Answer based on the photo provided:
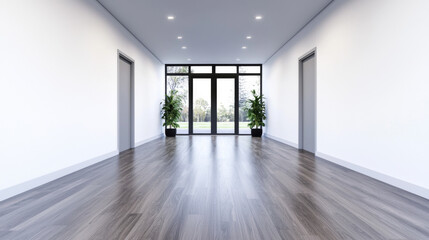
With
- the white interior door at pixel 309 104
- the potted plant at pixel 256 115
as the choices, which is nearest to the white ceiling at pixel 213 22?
the white interior door at pixel 309 104

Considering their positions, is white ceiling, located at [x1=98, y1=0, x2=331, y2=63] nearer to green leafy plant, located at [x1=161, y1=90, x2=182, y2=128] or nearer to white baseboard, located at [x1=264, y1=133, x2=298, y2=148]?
green leafy plant, located at [x1=161, y1=90, x2=182, y2=128]

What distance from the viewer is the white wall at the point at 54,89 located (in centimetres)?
227

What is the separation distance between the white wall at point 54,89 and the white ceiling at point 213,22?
0.74 meters

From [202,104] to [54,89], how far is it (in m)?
6.48

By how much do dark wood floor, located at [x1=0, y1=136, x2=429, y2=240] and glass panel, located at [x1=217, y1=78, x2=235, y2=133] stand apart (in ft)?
19.9

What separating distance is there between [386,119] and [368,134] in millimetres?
370

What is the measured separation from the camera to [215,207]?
193 centimetres

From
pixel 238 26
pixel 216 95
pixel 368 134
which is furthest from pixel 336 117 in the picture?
pixel 216 95

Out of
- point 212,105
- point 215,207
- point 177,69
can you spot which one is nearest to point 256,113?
point 212,105

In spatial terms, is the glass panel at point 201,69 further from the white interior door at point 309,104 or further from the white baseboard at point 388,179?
the white baseboard at point 388,179

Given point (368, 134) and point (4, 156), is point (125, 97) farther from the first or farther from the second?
point (368, 134)

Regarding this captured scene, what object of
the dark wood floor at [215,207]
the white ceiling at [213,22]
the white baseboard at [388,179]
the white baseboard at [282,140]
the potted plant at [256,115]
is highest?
the white ceiling at [213,22]

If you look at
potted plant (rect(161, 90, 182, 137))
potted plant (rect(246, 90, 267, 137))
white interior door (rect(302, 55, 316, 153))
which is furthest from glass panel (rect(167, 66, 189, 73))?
white interior door (rect(302, 55, 316, 153))

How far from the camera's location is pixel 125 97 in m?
5.49
